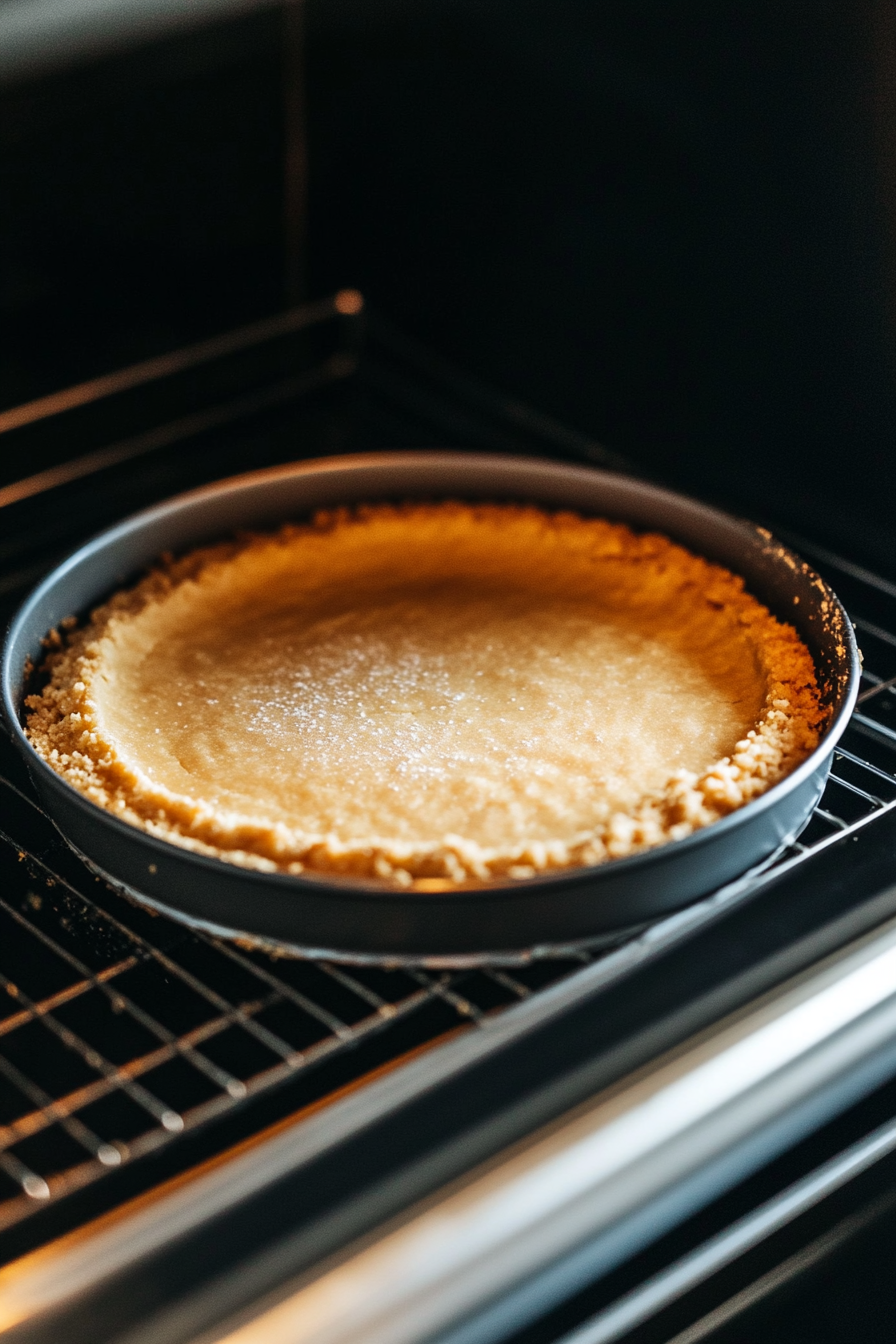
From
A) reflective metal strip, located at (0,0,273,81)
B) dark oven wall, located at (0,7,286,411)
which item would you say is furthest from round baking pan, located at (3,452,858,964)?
reflective metal strip, located at (0,0,273,81)

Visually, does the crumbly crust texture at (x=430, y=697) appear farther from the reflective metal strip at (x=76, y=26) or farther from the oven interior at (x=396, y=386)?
the reflective metal strip at (x=76, y=26)

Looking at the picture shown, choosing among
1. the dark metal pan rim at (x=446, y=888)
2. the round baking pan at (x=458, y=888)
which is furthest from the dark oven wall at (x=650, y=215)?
the dark metal pan rim at (x=446, y=888)

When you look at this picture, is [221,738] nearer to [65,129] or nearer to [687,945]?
[687,945]

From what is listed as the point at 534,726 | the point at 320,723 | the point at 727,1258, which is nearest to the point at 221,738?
the point at 320,723

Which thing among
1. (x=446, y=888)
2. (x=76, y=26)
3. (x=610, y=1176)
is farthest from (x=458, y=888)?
(x=76, y=26)

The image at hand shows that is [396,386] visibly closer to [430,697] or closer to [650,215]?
[650,215]

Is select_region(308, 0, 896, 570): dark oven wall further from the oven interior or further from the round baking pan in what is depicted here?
the round baking pan
